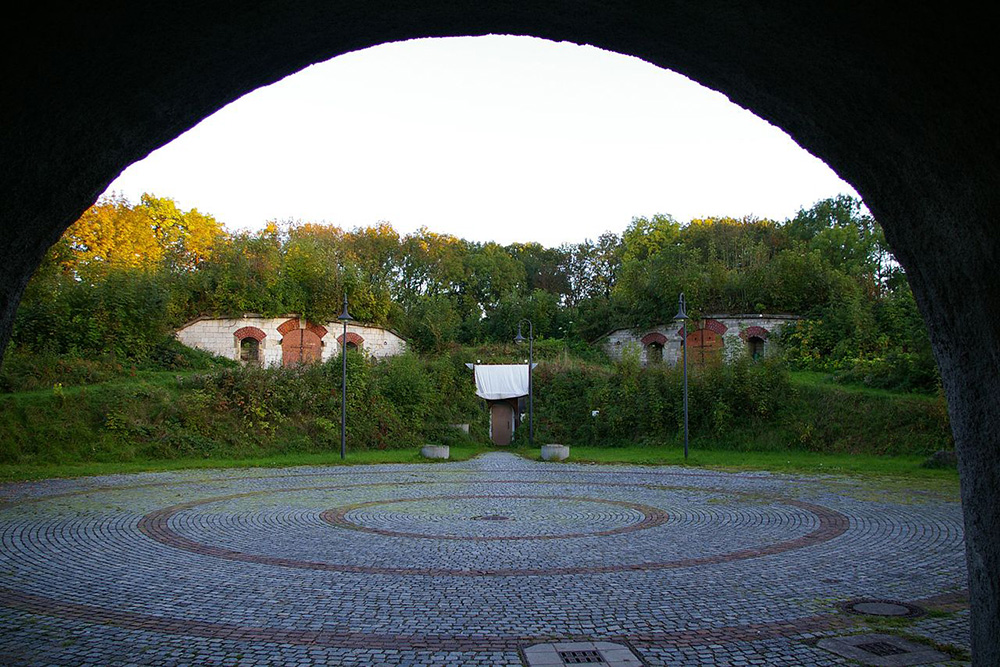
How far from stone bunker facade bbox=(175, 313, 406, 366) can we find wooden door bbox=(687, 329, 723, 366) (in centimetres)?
1411

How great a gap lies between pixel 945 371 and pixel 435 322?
3452cm

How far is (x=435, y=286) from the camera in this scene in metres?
52.6

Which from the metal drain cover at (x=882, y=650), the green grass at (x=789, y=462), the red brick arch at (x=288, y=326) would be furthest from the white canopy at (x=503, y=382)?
the metal drain cover at (x=882, y=650)

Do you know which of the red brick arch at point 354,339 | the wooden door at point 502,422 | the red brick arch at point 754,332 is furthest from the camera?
the red brick arch at point 354,339

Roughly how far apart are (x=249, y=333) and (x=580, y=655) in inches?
1112

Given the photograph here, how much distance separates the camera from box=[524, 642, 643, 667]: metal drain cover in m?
5.19

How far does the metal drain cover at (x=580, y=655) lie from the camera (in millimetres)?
5188

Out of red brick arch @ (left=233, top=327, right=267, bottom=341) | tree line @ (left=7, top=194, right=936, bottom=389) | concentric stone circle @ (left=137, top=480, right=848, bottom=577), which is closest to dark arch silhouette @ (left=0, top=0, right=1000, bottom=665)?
concentric stone circle @ (left=137, top=480, right=848, bottom=577)

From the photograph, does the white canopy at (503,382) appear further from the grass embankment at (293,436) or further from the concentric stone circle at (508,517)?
the concentric stone circle at (508,517)

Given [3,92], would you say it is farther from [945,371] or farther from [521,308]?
[521,308]

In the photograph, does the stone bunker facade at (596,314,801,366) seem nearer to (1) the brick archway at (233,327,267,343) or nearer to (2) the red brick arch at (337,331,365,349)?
(2) the red brick arch at (337,331,365,349)

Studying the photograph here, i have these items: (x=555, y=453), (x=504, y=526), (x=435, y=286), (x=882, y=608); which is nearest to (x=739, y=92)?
(x=882, y=608)

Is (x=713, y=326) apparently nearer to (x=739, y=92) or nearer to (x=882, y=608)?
(x=882, y=608)

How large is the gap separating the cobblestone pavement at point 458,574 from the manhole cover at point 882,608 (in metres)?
0.14
